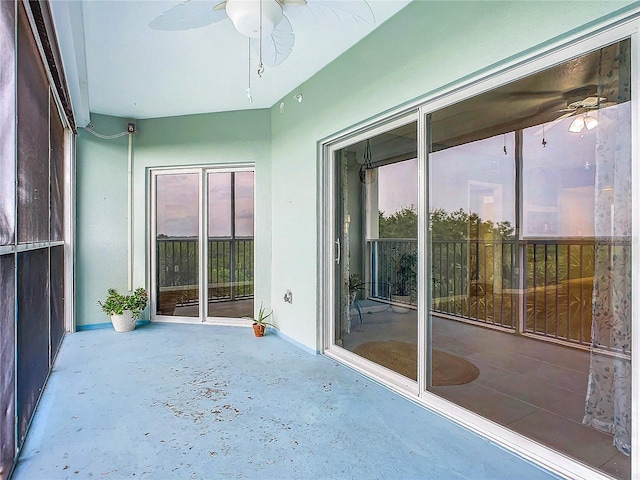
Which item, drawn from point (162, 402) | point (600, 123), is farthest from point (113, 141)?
point (600, 123)

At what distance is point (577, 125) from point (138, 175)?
183 inches

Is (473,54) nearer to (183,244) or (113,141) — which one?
(183,244)

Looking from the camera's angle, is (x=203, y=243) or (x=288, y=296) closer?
(x=288, y=296)

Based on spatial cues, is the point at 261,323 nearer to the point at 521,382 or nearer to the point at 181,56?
the point at 521,382

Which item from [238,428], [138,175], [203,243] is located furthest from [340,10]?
[138,175]

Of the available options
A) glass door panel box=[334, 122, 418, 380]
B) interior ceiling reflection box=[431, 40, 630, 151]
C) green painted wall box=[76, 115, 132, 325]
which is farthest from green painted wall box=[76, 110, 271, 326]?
interior ceiling reflection box=[431, 40, 630, 151]

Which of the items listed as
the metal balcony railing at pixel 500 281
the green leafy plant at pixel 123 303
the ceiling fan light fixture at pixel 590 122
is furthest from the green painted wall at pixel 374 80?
the green leafy plant at pixel 123 303

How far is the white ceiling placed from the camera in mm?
2457

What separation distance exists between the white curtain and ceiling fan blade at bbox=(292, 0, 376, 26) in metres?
1.34

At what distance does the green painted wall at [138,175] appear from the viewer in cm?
440

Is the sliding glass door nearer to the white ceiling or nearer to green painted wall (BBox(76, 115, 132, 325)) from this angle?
green painted wall (BBox(76, 115, 132, 325))

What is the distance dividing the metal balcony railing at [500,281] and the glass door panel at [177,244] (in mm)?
2586

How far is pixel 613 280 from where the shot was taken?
167 centimetres

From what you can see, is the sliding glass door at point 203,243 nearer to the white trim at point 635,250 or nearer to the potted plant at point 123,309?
the potted plant at point 123,309
